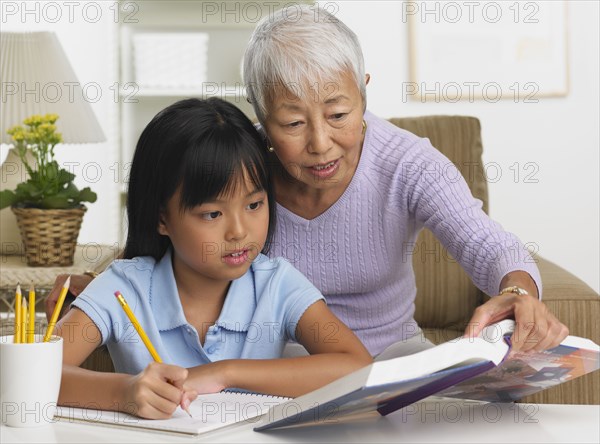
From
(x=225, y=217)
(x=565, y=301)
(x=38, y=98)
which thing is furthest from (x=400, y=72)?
(x=225, y=217)

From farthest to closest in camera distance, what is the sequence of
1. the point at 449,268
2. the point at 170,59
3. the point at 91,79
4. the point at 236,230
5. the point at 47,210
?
the point at 91,79
the point at 170,59
the point at 47,210
the point at 449,268
the point at 236,230

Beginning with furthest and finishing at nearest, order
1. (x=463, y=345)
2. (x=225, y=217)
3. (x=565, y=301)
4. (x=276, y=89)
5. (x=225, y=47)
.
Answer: (x=225, y=47) < (x=565, y=301) < (x=276, y=89) < (x=225, y=217) < (x=463, y=345)

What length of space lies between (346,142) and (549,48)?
248 cm

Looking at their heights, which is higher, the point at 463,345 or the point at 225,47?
the point at 225,47

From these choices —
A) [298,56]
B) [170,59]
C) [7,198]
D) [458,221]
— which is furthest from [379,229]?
[170,59]

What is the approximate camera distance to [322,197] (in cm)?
167

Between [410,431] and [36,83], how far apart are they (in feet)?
7.12

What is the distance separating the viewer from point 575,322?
5.88 feet

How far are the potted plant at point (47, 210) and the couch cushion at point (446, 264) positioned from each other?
2.99 feet

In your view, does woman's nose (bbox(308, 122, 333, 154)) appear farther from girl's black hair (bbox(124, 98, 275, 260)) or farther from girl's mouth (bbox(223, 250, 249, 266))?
girl's mouth (bbox(223, 250, 249, 266))

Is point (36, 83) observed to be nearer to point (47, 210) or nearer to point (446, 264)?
point (47, 210)

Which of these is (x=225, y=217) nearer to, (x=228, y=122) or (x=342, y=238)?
(x=228, y=122)

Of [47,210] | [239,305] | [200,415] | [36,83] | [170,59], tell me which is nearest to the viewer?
[200,415]

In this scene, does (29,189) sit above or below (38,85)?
below
